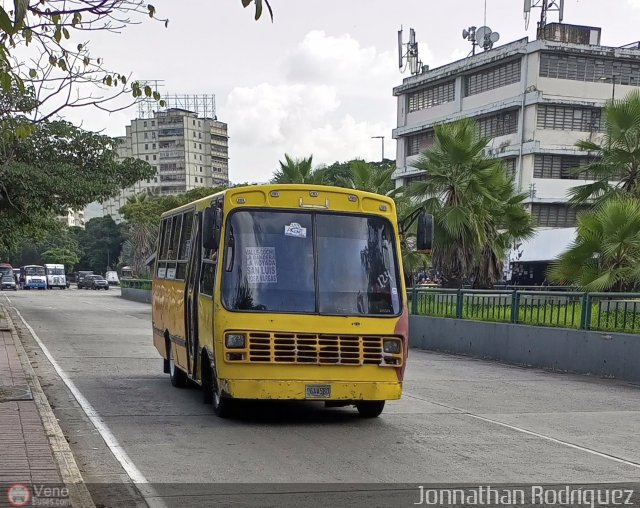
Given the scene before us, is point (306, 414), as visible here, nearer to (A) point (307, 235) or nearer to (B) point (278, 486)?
(A) point (307, 235)

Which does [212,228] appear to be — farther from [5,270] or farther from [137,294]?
[5,270]

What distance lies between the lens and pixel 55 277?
96.4 metres

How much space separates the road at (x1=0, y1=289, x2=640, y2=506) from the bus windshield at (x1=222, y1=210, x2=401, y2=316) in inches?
57.8

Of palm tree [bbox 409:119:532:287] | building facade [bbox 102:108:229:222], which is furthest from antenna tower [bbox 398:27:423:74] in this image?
building facade [bbox 102:108:229:222]

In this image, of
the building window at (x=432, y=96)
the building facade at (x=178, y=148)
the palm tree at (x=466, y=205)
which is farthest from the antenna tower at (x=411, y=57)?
the building facade at (x=178, y=148)

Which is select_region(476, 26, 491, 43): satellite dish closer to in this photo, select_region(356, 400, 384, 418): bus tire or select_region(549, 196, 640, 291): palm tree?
select_region(549, 196, 640, 291): palm tree

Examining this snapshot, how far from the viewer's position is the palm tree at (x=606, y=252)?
57.1 feet

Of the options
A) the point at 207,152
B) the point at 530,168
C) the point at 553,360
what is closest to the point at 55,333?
the point at 553,360

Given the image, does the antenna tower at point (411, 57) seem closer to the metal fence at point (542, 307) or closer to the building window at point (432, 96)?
the building window at point (432, 96)

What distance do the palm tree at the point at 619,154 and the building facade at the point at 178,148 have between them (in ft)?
452

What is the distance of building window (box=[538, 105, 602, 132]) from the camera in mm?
52906

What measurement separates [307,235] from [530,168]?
147ft

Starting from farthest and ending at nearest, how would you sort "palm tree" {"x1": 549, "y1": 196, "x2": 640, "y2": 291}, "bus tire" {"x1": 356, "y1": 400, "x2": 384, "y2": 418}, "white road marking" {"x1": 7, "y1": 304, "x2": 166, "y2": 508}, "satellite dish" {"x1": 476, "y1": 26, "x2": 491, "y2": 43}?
"satellite dish" {"x1": 476, "y1": 26, "x2": 491, "y2": 43} < "palm tree" {"x1": 549, "y1": 196, "x2": 640, "y2": 291} < "bus tire" {"x1": 356, "y1": 400, "x2": 384, "y2": 418} < "white road marking" {"x1": 7, "y1": 304, "x2": 166, "y2": 508}

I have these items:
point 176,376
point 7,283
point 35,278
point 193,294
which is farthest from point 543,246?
point 35,278
